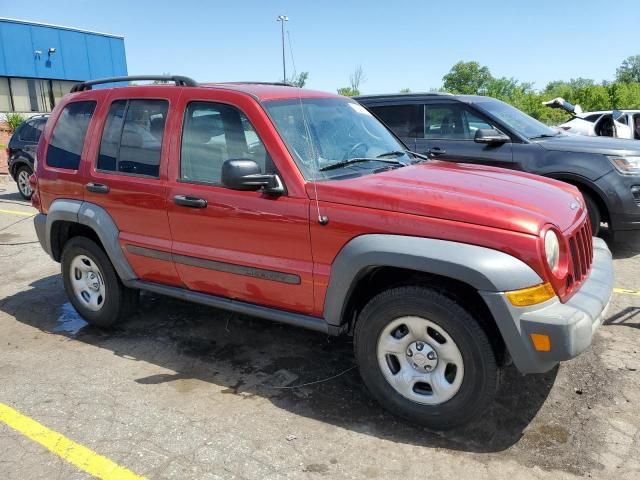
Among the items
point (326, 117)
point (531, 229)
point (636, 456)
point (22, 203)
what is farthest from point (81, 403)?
point (22, 203)

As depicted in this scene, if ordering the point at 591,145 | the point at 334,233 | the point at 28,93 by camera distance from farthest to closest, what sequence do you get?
1. the point at 28,93
2. the point at 591,145
3. the point at 334,233

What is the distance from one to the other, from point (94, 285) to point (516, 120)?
17.6ft

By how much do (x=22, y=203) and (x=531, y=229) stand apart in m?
11.2

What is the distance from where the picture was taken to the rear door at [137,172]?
3.90 meters

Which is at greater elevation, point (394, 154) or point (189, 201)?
point (394, 154)

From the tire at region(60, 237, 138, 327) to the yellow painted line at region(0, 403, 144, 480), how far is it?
1.21 metres

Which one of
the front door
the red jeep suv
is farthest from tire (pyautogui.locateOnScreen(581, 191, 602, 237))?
the front door

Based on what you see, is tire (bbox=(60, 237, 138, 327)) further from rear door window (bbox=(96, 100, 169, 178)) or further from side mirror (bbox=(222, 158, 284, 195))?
side mirror (bbox=(222, 158, 284, 195))

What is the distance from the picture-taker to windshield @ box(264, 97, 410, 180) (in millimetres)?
3436

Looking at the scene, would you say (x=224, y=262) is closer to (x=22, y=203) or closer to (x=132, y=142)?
(x=132, y=142)

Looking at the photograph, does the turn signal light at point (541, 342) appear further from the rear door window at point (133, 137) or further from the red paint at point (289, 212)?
the rear door window at point (133, 137)

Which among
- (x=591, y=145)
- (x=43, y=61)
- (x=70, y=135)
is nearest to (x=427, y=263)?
(x=70, y=135)

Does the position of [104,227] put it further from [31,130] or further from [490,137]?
[31,130]

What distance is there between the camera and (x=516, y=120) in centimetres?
697
